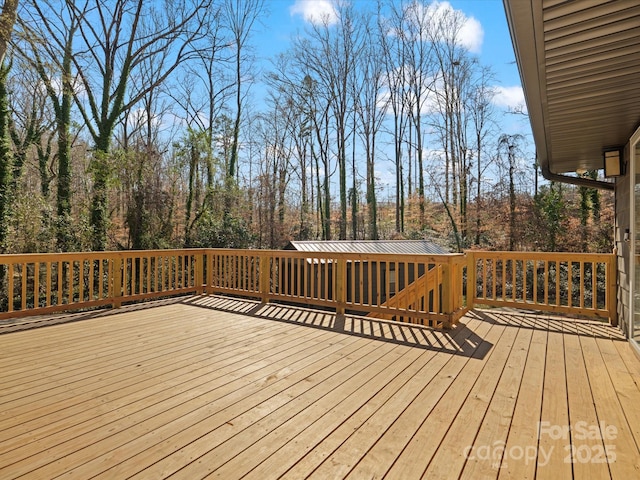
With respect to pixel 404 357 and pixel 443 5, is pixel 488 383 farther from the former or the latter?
pixel 443 5

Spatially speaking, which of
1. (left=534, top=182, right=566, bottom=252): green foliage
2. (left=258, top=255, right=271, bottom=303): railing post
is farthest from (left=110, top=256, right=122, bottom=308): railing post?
(left=534, top=182, right=566, bottom=252): green foliage

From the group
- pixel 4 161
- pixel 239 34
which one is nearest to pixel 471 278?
pixel 4 161

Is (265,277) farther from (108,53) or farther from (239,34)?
(239,34)

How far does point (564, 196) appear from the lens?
36.1ft

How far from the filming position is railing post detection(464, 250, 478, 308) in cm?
482

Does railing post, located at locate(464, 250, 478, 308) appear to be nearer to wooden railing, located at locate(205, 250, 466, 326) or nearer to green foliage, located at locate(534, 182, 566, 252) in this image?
wooden railing, located at locate(205, 250, 466, 326)

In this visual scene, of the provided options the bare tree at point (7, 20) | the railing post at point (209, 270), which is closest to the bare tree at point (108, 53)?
the bare tree at point (7, 20)

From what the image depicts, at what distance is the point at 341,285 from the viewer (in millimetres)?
4742

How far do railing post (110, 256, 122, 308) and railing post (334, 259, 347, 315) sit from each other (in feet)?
10.5

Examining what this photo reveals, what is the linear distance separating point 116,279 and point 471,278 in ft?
17.1

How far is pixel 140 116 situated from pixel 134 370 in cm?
1447

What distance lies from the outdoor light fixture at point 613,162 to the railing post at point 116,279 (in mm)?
6411

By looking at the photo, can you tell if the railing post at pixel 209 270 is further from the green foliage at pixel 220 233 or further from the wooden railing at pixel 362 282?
the green foliage at pixel 220 233

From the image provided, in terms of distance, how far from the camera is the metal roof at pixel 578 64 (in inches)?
63.2
